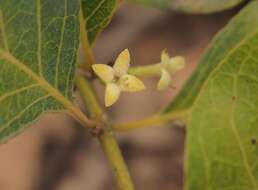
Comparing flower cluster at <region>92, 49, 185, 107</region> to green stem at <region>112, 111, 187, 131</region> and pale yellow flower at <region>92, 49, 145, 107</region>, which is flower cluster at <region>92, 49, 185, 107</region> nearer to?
pale yellow flower at <region>92, 49, 145, 107</region>

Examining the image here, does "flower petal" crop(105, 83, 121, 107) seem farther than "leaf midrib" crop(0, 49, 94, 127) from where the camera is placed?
Yes

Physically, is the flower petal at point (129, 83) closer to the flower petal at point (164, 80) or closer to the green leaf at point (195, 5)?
the flower petal at point (164, 80)

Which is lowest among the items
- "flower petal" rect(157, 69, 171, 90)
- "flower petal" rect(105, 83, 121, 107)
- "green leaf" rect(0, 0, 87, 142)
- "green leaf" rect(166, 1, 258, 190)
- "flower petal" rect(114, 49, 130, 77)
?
"green leaf" rect(166, 1, 258, 190)

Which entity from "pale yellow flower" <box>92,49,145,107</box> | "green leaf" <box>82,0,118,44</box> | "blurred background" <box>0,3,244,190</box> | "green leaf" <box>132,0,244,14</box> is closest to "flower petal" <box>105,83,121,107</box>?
"pale yellow flower" <box>92,49,145,107</box>

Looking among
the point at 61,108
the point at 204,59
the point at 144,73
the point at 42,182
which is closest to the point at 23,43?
the point at 61,108

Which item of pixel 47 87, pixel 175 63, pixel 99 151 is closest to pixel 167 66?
pixel 175 63

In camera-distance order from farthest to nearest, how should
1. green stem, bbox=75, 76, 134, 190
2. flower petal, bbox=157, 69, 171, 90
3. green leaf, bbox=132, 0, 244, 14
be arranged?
green leaf, bbox=132, 0, 244, 14, flower petal, bbox=157, 69, 171, 90, green stem, bbox=75, 76, 134, 190

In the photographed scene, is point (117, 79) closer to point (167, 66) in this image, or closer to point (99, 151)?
point (167, 66)
